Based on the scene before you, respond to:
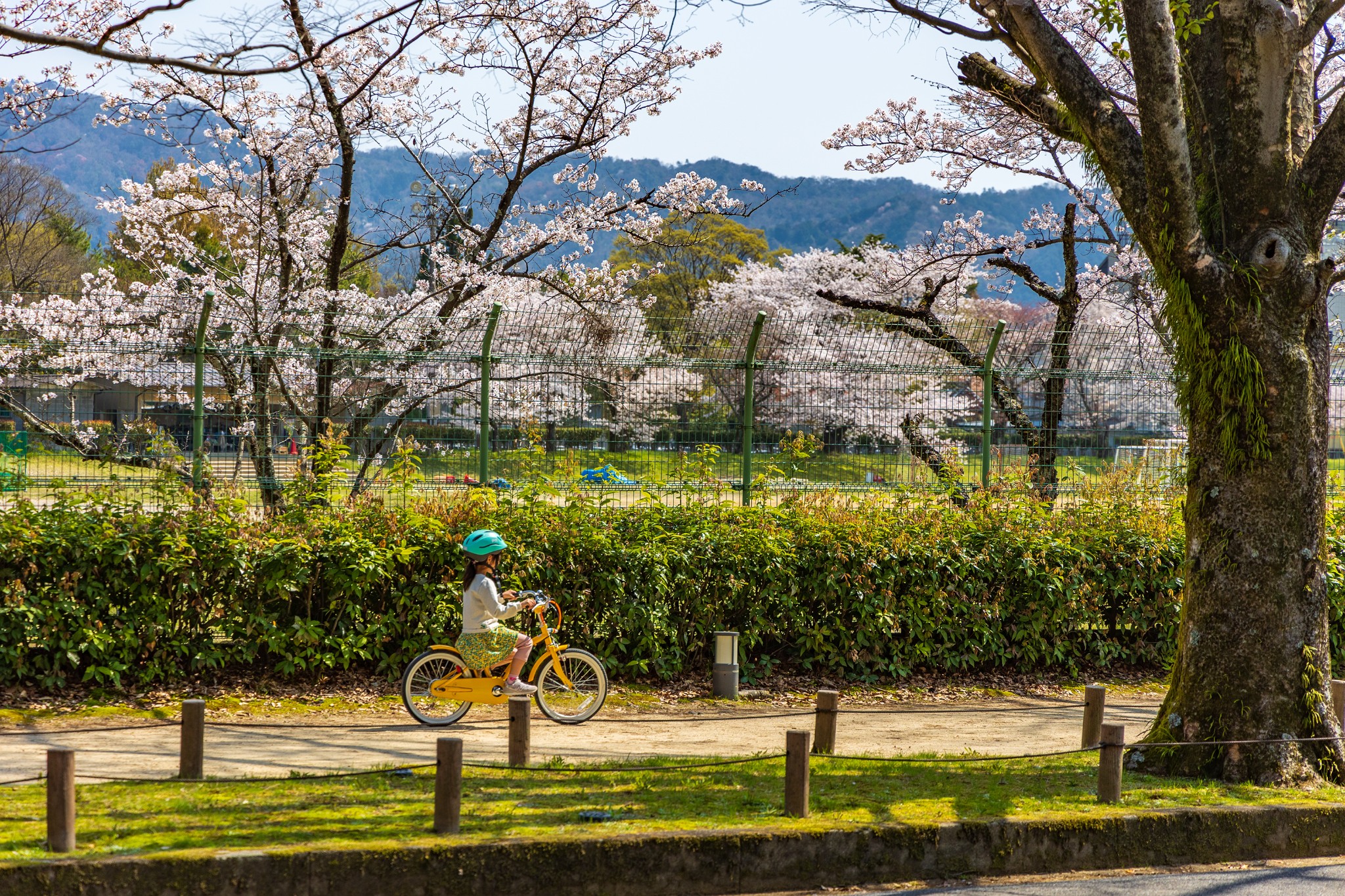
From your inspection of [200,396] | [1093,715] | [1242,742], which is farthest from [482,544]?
[1242,742]

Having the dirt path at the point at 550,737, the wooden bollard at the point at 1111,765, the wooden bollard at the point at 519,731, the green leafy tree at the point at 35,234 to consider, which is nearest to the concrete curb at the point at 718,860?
the wooden bollard at the point at 1111,765

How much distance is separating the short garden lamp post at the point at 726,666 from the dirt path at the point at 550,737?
0.27 meters

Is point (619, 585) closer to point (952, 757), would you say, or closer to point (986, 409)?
point (952, 757)

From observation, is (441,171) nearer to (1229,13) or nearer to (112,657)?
(112,657)

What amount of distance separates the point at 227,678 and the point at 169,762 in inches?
77.5

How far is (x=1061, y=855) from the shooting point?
5391 millimetres

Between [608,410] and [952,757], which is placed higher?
[608,410]

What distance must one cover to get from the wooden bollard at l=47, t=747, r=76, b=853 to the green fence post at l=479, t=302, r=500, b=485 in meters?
5.66

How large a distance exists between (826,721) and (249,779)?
120 inches

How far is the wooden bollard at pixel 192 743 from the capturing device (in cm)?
537

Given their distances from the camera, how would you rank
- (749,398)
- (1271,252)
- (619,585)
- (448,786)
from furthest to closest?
1. (749,398)
2. (619,585)
3. (1271,252)
4. (448,786)

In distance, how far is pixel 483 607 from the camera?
7.45 m

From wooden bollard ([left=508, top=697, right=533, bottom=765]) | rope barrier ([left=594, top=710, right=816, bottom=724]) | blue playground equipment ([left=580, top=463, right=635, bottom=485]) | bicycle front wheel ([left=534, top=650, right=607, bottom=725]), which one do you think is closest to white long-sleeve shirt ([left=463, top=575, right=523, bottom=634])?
bicycle front wheel ([left=534, top=650, right=607, bottom=725])

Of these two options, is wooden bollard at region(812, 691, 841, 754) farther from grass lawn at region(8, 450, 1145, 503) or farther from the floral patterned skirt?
grass lawn at region(8, 450, 1145, 503)
